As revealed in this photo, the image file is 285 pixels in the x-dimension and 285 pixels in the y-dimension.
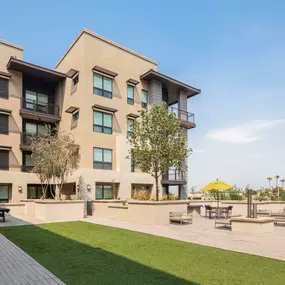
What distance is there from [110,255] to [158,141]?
973cm

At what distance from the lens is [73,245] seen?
9.23 m

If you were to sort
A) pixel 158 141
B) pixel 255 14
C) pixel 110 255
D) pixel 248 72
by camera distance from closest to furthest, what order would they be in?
pixel 110 255 → pixel 255 14 → pixel 158 141 → pixel 248 72

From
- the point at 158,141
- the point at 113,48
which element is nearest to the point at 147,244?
the point at 158,141

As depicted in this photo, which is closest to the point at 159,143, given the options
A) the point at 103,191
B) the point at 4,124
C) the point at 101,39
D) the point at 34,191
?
the point at 103,191

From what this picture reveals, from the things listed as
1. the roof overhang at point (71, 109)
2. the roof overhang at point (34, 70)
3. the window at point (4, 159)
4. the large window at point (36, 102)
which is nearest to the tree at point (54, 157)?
the roof overhang at point (71, 109)

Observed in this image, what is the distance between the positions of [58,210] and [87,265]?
1162 centimetres

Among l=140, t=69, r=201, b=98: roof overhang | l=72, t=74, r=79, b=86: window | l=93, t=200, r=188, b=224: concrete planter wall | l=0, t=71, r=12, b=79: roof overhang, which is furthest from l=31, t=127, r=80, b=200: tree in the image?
l=140, t=69, r=201, b=98: roof overhang

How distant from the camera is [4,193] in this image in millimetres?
22953

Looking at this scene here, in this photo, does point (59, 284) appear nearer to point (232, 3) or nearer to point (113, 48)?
point (232, 3)

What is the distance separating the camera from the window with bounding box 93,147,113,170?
912 inches

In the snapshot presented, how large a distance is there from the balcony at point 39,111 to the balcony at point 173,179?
1160 centimetres

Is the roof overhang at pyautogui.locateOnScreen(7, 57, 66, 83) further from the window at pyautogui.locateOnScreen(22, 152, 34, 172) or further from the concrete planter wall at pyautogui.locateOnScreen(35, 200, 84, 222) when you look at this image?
the concrete planter wall at pyautogui.locateOnScreen(35, 200, 84, 222)

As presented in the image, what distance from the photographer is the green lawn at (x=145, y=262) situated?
5.77 meters

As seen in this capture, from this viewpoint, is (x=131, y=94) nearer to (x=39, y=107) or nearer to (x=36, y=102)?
(x=39, y=107)
